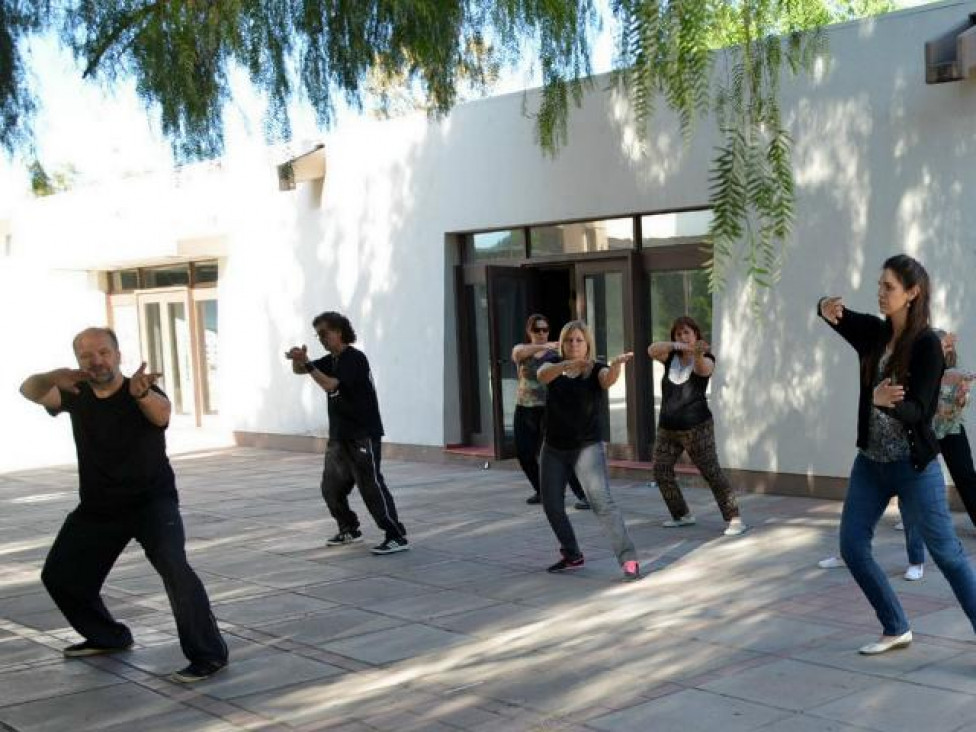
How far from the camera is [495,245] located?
14.4m

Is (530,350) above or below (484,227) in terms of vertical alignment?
below

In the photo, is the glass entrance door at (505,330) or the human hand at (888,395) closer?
the human hand at (888,395)

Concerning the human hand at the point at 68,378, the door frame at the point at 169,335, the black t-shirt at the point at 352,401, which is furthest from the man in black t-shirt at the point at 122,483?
the door frame at the point at 169,335

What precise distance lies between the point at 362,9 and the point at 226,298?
12.4m

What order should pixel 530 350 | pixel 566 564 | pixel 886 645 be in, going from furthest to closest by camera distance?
1. pixel 530 350
2. pixel 566 564
3. pixel 886 645

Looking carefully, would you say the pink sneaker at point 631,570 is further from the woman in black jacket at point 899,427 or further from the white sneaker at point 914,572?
the woman in black jacket at point 899,427

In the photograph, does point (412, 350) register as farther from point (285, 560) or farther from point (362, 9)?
point (362, 9)

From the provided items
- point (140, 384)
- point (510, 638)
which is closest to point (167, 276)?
point (140, 384)

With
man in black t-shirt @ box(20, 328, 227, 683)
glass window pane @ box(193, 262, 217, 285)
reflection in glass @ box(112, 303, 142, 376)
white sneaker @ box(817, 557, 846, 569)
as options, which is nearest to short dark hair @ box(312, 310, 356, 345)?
man in black t-shirt @ box(20, 328, 227, 683)

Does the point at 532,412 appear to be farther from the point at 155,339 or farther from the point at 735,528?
the point at 155,339

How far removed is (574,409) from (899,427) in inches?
107

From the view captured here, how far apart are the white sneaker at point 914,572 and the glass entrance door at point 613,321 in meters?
5.38

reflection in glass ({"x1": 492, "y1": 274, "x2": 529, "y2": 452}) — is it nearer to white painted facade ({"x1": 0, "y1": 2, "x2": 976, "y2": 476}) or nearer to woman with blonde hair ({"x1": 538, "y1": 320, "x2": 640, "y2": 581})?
white painted facade ({"x1": 0, "y1": 2, "x2": 976, "y2": 476})

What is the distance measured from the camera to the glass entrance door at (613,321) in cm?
1281
